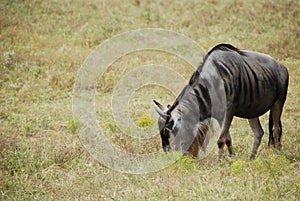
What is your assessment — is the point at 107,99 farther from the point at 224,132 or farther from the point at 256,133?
the point at 224,132

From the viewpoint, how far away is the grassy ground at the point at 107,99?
5.34 m

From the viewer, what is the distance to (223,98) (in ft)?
20.9

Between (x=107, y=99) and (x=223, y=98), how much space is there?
179 inches

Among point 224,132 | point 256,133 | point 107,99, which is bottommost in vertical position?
point 107,99

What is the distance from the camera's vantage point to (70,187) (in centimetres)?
559

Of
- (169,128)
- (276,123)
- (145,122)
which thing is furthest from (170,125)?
(276,123)

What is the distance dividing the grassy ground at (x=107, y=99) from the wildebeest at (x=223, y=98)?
36 cm

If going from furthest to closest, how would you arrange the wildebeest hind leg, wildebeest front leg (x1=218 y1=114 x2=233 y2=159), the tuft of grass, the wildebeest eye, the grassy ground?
1. the tuft of grass
2. the wildebeest hind leg
3. wildebeest front leg (x1=218 y1=114 x2=233 y2=159)
4. the wildebeest eye
5. the grassy ground

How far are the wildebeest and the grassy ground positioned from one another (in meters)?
0.36

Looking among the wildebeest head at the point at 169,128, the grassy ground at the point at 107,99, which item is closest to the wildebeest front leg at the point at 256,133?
the grassy ground at the point at 107,99

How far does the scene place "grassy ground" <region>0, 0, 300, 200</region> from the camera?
534 cm

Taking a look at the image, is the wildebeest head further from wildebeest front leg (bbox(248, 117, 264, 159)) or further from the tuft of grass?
the tuft of grass

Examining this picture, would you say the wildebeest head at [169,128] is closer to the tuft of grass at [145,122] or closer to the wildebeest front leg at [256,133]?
the wildebeest front leg at [256,133]

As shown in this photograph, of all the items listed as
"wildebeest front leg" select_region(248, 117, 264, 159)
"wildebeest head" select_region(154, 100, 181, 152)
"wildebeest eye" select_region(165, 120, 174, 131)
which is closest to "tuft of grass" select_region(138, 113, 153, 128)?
"wildebeest front leg" select_region(248, 117, 264, 159)
